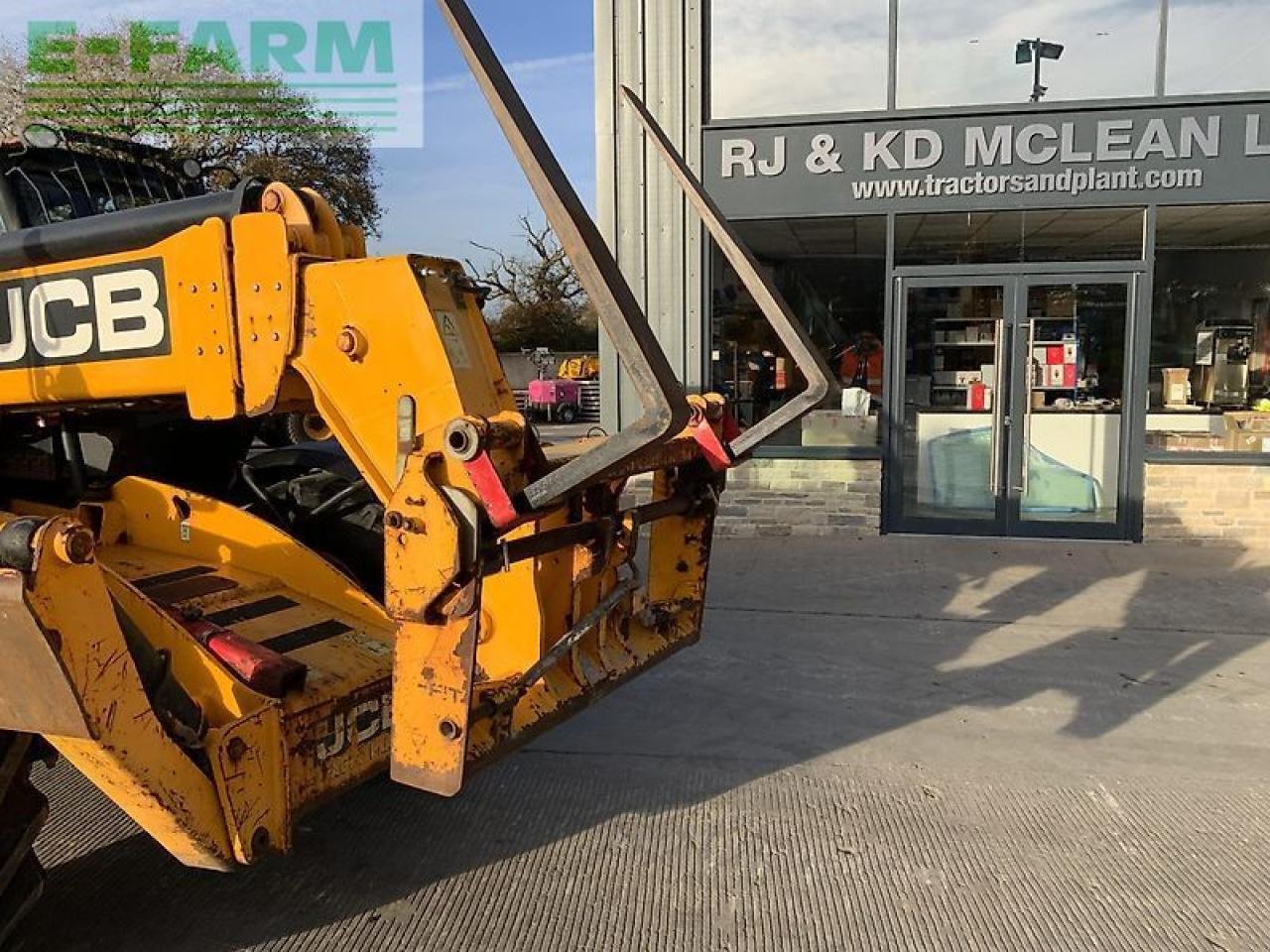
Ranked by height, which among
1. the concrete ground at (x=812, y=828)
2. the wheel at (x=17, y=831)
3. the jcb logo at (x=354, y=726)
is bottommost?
the concrete ground at (x=812, y=828)

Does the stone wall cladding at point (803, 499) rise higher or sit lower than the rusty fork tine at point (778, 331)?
lower

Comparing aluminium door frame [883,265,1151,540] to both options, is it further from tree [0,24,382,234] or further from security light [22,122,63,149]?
tree [0,24,382,234]

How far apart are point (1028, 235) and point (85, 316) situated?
7693 millimetres

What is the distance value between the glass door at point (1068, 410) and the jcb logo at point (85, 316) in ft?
24.6

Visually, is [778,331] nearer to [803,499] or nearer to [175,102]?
[803,499]

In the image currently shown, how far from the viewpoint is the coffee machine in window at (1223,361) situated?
9.31 meters

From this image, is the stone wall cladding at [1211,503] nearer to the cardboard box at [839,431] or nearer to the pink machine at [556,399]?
the cardboard box at [839,431]

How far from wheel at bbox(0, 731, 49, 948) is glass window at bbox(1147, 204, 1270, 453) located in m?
8.66

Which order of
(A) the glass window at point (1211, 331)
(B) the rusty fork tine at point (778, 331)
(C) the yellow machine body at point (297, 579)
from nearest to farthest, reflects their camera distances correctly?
(C) the yellow machine body at point (297, 579)
(B) the rusty fork tine at point (778, 331)
(A) the glass window at point (1211, 331)

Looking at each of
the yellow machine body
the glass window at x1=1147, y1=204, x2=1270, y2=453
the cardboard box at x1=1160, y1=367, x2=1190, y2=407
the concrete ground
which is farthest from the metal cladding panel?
the yellow machine body

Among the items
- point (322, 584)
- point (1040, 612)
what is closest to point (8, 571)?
point (322, 584)

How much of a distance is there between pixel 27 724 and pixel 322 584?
1137 millimetres

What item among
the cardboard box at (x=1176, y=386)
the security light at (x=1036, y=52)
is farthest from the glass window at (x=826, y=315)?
the cardboard box at (x=1176, y=386)

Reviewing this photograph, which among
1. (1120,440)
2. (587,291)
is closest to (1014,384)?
(1120,440)
